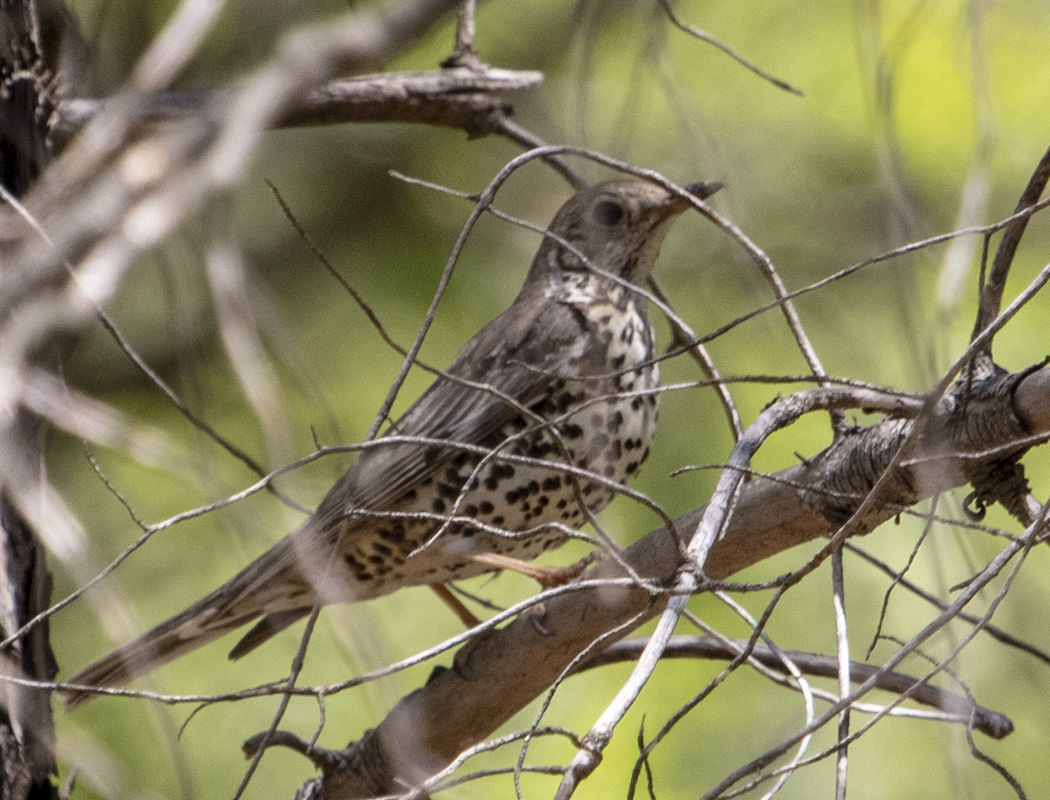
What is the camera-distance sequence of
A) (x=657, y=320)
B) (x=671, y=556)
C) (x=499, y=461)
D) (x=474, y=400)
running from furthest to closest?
(x=657, y=320) < (x=474, y=400) < (x=499, y=461) < (x=671, y=556)

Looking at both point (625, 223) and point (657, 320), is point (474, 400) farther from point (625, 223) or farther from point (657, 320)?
point (657, 320)

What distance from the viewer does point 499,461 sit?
10.5 feet

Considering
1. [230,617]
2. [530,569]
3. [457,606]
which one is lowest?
[457,606]

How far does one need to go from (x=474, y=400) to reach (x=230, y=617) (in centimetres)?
101

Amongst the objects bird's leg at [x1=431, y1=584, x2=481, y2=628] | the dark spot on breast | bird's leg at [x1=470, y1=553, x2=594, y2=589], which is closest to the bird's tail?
bird's leg at [x1=431, y1=584, x2=481, y2=628]

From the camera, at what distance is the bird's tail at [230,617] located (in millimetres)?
3471

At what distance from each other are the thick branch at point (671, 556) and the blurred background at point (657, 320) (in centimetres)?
46

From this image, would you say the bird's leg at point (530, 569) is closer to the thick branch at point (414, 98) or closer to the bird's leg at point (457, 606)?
the bird's leg at point (457, 606)

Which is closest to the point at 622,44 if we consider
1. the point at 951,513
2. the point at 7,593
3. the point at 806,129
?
the point at 806,129

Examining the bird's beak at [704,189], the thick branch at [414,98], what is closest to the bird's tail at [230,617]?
the thick branch at [414,98]

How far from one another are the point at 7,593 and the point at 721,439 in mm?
2494

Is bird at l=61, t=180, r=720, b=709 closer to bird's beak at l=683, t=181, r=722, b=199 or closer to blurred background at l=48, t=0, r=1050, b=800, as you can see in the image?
bird's beak at l=683, t=181, r=722, b=199

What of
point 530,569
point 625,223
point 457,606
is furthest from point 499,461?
point 625,223

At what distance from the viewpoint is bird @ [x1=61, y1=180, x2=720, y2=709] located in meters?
3.38
